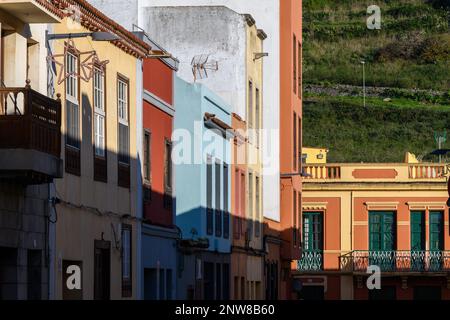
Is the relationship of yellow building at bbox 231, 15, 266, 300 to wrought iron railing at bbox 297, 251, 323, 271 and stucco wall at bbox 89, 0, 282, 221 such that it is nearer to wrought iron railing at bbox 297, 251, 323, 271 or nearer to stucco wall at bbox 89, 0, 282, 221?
stucco wall at bbox 89, 0, 282, 221

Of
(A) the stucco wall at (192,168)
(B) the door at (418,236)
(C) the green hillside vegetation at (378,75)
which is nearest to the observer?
(A) the stucco wall at (192,168)

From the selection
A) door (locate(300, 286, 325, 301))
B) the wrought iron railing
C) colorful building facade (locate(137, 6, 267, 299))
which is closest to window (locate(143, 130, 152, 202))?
colorful building facade (locate(137, 6, 267, 299))

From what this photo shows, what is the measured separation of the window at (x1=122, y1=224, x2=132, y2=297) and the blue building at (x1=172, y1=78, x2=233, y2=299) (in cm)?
511

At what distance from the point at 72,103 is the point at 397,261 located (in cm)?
3999

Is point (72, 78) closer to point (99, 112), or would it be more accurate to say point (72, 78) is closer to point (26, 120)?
point (99, 112)

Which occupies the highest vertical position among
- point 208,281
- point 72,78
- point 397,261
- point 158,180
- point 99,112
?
point 72,78

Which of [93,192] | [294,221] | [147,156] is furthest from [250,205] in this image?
[93,192]

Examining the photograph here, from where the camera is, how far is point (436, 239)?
67438 mm

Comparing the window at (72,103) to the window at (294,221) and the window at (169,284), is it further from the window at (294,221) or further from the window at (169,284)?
the window at (294,221)

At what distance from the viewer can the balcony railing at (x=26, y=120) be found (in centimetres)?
2406

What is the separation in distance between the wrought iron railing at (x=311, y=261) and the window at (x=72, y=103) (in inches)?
1545

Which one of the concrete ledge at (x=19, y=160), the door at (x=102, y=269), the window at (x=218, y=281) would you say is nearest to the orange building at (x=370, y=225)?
the window at (x=218, y=281)
